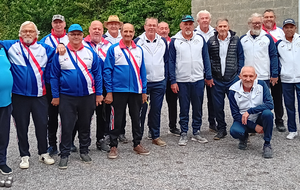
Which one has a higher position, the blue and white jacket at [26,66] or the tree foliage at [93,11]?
the tree foliage at [93,11]

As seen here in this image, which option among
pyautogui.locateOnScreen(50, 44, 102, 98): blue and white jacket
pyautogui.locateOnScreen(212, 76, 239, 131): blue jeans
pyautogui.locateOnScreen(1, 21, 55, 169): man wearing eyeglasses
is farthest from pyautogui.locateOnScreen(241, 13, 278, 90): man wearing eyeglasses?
pyautogui.locateOnScreen(1, 21, 55, 169): man wearing eyeglasses

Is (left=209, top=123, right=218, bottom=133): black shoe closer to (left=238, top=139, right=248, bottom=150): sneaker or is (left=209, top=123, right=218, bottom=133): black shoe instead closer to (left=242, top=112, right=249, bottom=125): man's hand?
(left=238, top=139, right=248, bottom=150): sneaker

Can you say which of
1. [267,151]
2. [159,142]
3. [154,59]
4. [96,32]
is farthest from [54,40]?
[267,151]

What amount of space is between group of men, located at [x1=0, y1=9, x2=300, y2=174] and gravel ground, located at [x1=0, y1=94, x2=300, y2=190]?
18 cm

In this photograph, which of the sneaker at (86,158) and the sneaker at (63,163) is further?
the sneaker at (86,158)

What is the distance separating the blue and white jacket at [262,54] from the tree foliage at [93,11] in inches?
463

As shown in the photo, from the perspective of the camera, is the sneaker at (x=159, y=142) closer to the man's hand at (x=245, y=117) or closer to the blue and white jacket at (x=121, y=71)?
the blue and white jacket at (x=121, y=71)

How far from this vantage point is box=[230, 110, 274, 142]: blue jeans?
584 cm

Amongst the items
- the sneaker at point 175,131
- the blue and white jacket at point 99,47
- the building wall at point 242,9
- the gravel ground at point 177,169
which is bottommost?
the gravel ground at point 177,169

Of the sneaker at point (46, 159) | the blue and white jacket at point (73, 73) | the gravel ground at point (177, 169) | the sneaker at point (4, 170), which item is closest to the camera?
the gravel ground at point (177, 169)

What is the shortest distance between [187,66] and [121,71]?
1.23 meters

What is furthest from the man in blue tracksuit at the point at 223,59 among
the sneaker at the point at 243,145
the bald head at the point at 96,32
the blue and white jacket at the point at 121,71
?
the bald head at the point at 96,32

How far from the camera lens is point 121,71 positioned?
18.9 feet

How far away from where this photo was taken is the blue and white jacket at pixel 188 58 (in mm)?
6449
